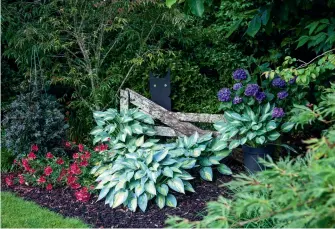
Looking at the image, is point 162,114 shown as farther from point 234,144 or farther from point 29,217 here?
point 29,217

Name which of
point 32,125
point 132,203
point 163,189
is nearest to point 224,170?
point 163,189

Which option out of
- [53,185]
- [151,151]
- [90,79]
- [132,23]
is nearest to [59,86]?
[90,79]

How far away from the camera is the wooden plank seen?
4.82 meters

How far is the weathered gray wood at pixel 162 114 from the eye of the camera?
15.9 feet

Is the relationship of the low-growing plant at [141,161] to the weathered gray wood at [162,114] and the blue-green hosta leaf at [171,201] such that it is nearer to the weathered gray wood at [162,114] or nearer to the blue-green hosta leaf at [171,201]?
the blue-green hosta leaf at [171,201]

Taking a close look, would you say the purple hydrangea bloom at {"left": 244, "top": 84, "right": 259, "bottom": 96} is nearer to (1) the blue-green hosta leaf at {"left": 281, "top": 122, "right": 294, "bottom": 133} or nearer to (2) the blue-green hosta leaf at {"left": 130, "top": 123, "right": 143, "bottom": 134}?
(1) the blue-green hosta leaf at {"left": 281, "top": 122, "right": 294, "bottom": 133}

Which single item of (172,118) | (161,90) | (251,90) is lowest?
(172,118)

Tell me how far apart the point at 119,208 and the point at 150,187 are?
328 millimetres

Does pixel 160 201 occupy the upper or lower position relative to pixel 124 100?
lower

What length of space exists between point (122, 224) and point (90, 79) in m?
2.35

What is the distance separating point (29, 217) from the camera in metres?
3.74

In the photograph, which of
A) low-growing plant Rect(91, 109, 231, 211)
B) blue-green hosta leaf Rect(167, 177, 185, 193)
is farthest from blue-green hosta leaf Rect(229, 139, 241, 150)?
blue-green hosta leaf Rect(167, 177, 185, 193)

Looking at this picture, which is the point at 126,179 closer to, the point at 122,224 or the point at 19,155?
the point at 122,224

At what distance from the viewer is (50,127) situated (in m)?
4.77
